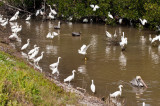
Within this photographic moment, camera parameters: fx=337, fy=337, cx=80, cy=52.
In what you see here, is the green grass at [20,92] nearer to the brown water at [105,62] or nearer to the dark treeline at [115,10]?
the brown water at [105,62]

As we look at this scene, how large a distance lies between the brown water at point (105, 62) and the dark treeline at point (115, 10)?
4.92 ft

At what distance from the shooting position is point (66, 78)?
46.1ft

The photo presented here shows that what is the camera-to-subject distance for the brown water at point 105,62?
42.6 feet

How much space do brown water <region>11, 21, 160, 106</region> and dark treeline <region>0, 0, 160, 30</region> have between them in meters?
1.50

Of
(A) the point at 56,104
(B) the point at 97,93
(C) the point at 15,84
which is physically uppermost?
(C) the point at 15,84

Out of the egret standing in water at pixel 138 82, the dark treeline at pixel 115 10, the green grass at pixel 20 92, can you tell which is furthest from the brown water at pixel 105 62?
the green grass at pixel 20 92

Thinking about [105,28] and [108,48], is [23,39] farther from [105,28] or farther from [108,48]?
[105,28]

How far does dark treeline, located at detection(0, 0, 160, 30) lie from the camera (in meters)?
25.7

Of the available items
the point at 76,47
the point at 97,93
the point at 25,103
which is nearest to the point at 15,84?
the point at 25,103

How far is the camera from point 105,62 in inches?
682

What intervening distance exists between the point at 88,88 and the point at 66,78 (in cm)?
127

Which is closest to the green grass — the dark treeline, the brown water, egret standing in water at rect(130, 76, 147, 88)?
the brown water

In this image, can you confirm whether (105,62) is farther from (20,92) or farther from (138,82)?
(20,92)

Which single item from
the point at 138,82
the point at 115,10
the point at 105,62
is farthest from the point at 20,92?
the point at 115,10
